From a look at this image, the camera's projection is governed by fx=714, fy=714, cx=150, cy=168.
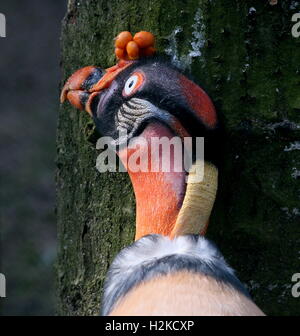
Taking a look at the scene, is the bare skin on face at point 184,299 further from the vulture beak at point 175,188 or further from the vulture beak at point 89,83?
the vulture beak at point 89,83

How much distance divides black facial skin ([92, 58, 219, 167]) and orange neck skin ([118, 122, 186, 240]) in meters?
0.03

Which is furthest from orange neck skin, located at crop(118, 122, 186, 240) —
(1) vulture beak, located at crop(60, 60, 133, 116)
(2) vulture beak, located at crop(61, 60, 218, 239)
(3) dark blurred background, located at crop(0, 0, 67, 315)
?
(3) dark blurred background, located at crop(0, 0, 67, 315)

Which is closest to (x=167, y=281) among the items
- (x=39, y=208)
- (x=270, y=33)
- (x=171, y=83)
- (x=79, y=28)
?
(x=171, y=83)

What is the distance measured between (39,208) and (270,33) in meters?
2.43

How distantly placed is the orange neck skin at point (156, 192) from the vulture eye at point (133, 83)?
0.06m

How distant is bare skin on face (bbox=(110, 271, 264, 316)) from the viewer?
74 cm

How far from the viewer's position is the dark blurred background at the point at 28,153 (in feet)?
9.38

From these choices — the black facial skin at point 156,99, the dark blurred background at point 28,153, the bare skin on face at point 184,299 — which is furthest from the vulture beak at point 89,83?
the dark blurred background at point 28,153

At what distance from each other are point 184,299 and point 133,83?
1.13 feet

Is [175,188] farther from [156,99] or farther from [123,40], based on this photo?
[123,40]

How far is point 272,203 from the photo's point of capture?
1.04 m

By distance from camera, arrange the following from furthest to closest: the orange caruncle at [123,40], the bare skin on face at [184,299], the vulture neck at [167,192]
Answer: the orange caruncle at [123,40] → the vulture neck at [167,192] → the bare skin on face at [184,299]

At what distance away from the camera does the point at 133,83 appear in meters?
0.97
